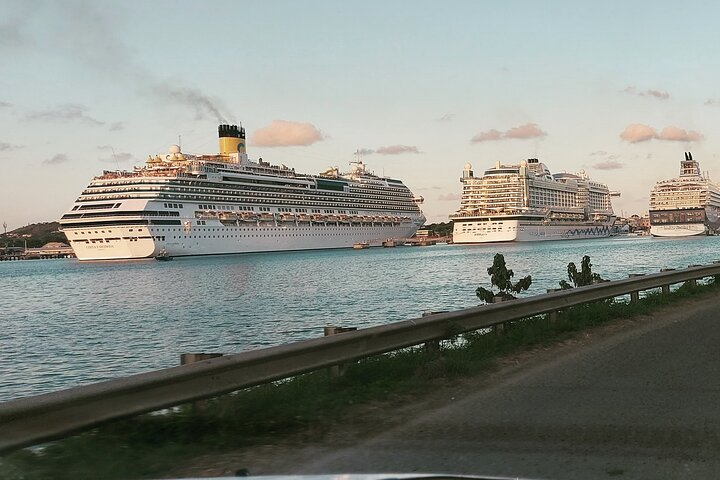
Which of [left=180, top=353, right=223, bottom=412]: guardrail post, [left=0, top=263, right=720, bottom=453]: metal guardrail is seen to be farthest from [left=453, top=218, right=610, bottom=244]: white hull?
[left=180, top=353, right=223, bottom=412]: guardrail post

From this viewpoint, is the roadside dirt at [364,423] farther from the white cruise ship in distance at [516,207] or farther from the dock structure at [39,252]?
the dock structure at [39,252]

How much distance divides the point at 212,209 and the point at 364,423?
86.6m

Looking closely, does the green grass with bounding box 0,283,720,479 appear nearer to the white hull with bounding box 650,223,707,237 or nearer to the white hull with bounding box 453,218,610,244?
the white hull with bounding box 453,218,610,244

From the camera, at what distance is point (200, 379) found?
536 centimetres

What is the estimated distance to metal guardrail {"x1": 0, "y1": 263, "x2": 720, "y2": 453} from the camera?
4258 millimetres

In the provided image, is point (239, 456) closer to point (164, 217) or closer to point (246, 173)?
point (164, 217)

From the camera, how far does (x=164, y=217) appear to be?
85.2 meters

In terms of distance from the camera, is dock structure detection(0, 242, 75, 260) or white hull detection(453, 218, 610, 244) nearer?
white hull detection(453, 218, 610, 244)

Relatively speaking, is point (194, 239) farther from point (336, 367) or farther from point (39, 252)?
point (336, 367)

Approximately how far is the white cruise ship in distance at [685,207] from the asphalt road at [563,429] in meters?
121

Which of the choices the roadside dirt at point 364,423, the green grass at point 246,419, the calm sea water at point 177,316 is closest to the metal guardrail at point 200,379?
the green grass at point 246,419

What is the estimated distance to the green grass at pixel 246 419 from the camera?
4.57m

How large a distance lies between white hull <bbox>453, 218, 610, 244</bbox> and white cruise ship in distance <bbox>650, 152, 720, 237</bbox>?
1453 centimetres

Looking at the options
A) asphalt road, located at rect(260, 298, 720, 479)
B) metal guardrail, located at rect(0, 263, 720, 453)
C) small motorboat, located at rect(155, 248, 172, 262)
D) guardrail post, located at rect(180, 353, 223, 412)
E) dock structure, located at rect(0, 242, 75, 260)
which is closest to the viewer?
metal guardrail, located at rect(0, 263, 720, 453)
